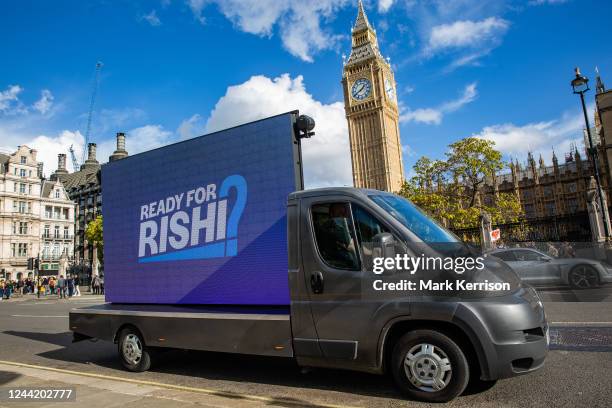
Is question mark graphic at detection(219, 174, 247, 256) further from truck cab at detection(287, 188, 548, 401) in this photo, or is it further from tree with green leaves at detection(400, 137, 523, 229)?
tree with green leaves at detection(400, 137, 523, 229)

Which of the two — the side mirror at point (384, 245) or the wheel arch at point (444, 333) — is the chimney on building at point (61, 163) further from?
the wheel arch at point (444, 333)

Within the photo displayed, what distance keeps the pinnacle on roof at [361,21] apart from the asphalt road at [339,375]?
9821cm

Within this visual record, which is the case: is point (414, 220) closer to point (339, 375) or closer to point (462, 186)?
point (339, 375)

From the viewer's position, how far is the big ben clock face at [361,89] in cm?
9012

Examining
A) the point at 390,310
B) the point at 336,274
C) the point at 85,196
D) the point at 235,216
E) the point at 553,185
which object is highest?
the point at 85,196

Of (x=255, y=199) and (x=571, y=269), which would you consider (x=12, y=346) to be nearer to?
(x=255, y=199)

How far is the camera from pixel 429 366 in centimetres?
435

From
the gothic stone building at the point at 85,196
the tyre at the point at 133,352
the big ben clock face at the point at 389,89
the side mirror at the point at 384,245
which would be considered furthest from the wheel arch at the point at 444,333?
the big ben clock face at the point at 389,89

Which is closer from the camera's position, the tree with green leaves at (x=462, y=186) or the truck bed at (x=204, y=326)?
the truck bed at (x=204, y=326)

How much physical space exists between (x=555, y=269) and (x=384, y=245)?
464 inches

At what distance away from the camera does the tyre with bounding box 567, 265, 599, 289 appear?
13.2 m

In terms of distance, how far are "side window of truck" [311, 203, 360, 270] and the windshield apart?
438 millimetres

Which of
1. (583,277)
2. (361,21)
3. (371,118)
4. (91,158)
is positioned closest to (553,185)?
(371,118)

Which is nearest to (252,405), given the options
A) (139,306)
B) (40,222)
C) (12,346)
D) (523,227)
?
(139,306)
